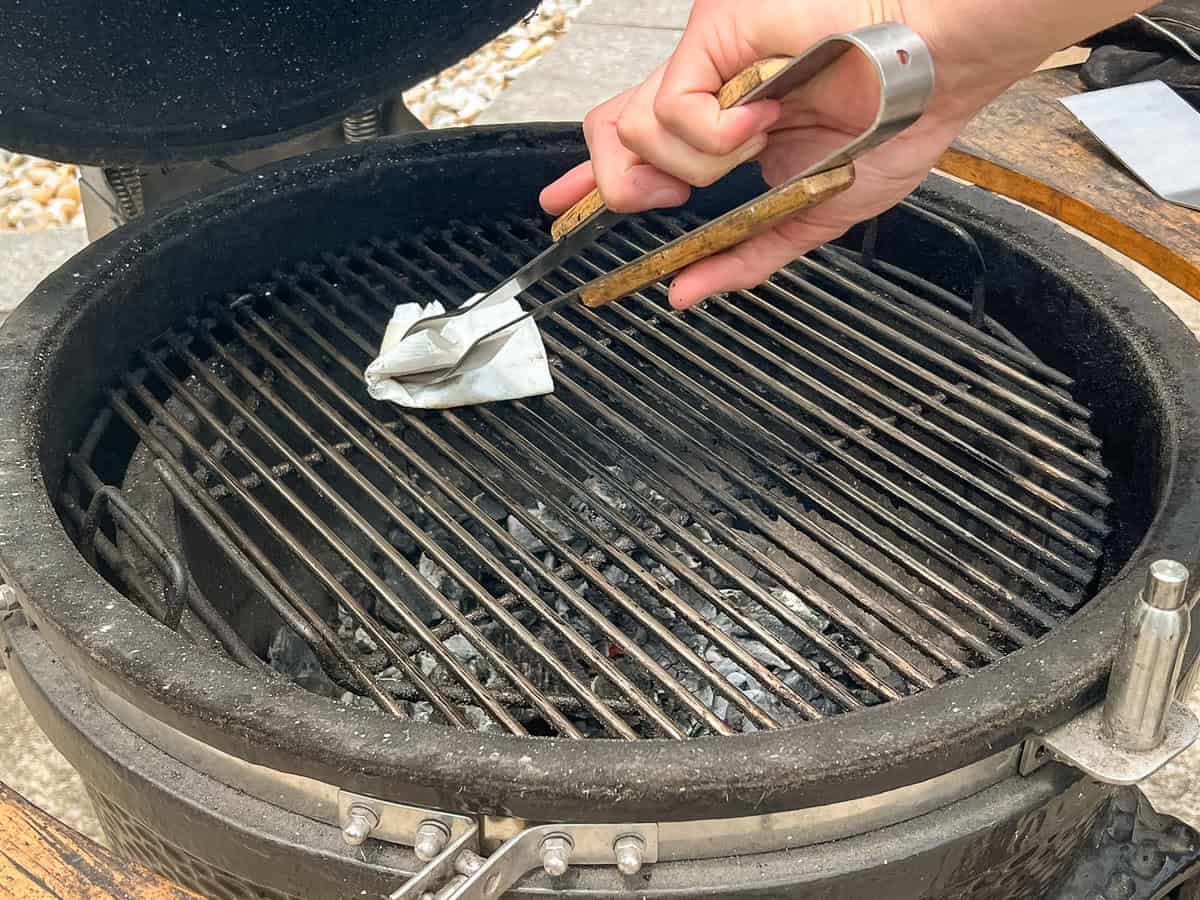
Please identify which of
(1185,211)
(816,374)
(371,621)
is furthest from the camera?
(1185,211)

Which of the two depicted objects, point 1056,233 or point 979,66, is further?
point 1056,233

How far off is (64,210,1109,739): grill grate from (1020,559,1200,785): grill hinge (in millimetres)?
126

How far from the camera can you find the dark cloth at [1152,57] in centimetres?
218

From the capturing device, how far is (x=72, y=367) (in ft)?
4.24

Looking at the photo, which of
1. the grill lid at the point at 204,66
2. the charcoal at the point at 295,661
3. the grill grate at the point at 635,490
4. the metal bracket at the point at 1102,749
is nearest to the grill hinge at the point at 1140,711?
the metal bracket at the point at 1102,749

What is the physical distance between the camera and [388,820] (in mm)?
891

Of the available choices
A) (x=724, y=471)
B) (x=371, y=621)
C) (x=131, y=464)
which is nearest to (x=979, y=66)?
(x=724, y=471)

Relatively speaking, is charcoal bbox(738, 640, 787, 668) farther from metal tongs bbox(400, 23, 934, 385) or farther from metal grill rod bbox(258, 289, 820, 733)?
metal tongs bbox(400, 23, 934, 385)

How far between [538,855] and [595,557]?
14.9 inches

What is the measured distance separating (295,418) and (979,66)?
80 cm

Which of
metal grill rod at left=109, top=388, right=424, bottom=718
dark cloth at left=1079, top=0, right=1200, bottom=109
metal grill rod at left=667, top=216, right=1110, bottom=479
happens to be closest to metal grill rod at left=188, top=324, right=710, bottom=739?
metal grill rod at left=109, top=388, right=424, bottom=718

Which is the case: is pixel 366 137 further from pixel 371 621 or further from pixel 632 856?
pixel 632 856

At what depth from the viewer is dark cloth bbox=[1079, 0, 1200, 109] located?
2184 millimetres

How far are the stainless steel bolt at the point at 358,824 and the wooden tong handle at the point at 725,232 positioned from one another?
0.57 meters
